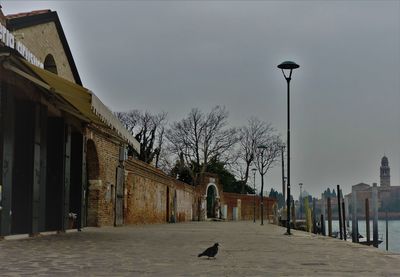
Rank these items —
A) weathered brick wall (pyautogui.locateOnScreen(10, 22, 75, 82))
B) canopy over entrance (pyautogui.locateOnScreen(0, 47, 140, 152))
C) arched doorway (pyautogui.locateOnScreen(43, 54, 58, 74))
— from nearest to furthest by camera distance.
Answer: canopy over entrance (pyautogui.locateOnScreen(0, 47, 140, 152)), weathered brick wall (pyautogui.locateOnScreen(10, 22, 75, 82)), arched doorway (pyautogui.locateOnScreen(43, 54, 58, 74))

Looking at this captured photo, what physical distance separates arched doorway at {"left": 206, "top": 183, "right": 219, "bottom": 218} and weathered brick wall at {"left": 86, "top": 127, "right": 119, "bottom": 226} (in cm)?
3957

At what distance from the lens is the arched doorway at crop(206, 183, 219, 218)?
64.7m

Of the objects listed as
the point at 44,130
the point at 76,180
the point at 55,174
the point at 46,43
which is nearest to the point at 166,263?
the point at 44,130

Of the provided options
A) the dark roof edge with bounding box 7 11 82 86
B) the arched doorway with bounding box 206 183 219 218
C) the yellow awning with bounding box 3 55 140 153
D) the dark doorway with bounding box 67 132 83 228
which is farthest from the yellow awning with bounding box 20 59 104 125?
the arched doorway with bounding box 206 183 219 218

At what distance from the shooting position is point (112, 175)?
26.0 metres

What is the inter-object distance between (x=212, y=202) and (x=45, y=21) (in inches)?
1879

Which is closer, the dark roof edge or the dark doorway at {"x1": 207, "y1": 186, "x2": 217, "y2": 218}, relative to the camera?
the dark roof edge

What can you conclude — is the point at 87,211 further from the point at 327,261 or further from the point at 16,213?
the point at 327,261

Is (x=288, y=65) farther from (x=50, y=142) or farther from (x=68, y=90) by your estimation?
(x=68, y=90)

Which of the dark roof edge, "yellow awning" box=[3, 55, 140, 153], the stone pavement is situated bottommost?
the stone pavement

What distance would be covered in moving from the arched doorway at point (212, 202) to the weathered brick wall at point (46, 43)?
4309cm

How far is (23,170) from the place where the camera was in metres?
14.9

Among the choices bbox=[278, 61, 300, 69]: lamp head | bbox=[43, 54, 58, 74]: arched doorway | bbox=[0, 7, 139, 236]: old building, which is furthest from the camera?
bbox=[278, 61, 300, 69]: lamp head

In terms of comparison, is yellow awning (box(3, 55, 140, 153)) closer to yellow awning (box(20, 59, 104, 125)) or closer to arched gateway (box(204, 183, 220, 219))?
yellow awning (box(20, 59, 104, 125))
